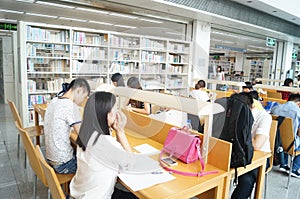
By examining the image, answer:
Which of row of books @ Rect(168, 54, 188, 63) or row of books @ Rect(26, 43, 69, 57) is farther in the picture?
row of books @ Rect(168, 54, 188, 63)

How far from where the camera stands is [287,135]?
2.32m

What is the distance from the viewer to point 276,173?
8.92 feet

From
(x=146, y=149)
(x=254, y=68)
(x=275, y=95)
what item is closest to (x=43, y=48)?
(x=146, y=149)

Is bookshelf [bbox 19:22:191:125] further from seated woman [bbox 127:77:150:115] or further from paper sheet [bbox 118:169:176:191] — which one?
paper sheet [bbox 118:169:176:191]

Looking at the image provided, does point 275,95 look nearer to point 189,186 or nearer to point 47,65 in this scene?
point 189,186

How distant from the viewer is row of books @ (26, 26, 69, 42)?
3728mm

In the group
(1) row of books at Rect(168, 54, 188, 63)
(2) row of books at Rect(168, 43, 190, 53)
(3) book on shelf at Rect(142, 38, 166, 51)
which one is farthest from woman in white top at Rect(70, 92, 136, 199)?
(2) row of books at Rect(168, 43, 190, 53)

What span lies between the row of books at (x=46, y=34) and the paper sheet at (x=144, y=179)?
3335 millimetres

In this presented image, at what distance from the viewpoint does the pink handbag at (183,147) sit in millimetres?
1416

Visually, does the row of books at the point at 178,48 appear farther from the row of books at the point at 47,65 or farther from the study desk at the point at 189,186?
the study desk at the point at 189,186

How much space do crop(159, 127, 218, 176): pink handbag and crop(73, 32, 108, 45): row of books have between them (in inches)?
116

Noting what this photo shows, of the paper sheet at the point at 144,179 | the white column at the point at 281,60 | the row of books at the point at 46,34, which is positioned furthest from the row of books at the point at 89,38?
the white column at the point at 281,60

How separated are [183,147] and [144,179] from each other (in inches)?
14.5

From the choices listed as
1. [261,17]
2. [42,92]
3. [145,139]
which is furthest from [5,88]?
[261,17]
